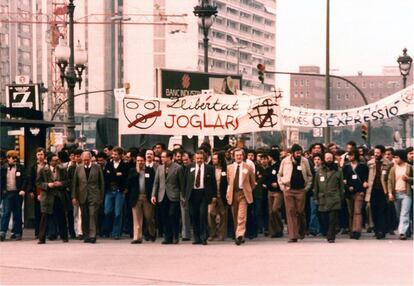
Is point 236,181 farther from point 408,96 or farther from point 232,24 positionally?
point 232,24

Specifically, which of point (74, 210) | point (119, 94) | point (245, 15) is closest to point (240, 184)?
point (74, 210)

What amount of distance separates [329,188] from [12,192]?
5.71 m

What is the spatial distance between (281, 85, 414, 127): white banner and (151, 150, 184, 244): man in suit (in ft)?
13.1

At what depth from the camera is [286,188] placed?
2123 centimetres

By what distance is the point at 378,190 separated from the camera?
21.8 m

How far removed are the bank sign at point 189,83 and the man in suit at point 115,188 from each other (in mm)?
3297

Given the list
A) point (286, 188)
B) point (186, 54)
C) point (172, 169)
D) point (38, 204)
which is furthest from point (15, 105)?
point (186, 54)

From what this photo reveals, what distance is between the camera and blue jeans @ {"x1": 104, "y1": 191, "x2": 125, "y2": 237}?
21.7 meters

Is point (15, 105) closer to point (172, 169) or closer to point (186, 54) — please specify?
point (172, 169)

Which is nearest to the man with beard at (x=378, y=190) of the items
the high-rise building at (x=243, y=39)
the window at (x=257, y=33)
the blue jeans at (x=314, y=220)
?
the blue jeans at (x=314, y=220)

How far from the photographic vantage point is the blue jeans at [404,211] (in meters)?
20.9

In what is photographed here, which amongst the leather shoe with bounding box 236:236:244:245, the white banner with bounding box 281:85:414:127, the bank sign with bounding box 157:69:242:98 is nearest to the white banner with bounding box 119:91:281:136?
the white banner with bounding box 281:85:414:127

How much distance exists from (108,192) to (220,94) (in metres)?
3.46

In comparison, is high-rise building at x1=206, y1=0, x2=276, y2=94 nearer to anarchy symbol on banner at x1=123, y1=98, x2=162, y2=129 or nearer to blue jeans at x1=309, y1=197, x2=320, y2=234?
anarchy symbol on banner at x1=123, y1=98, x2=162, y2=129
